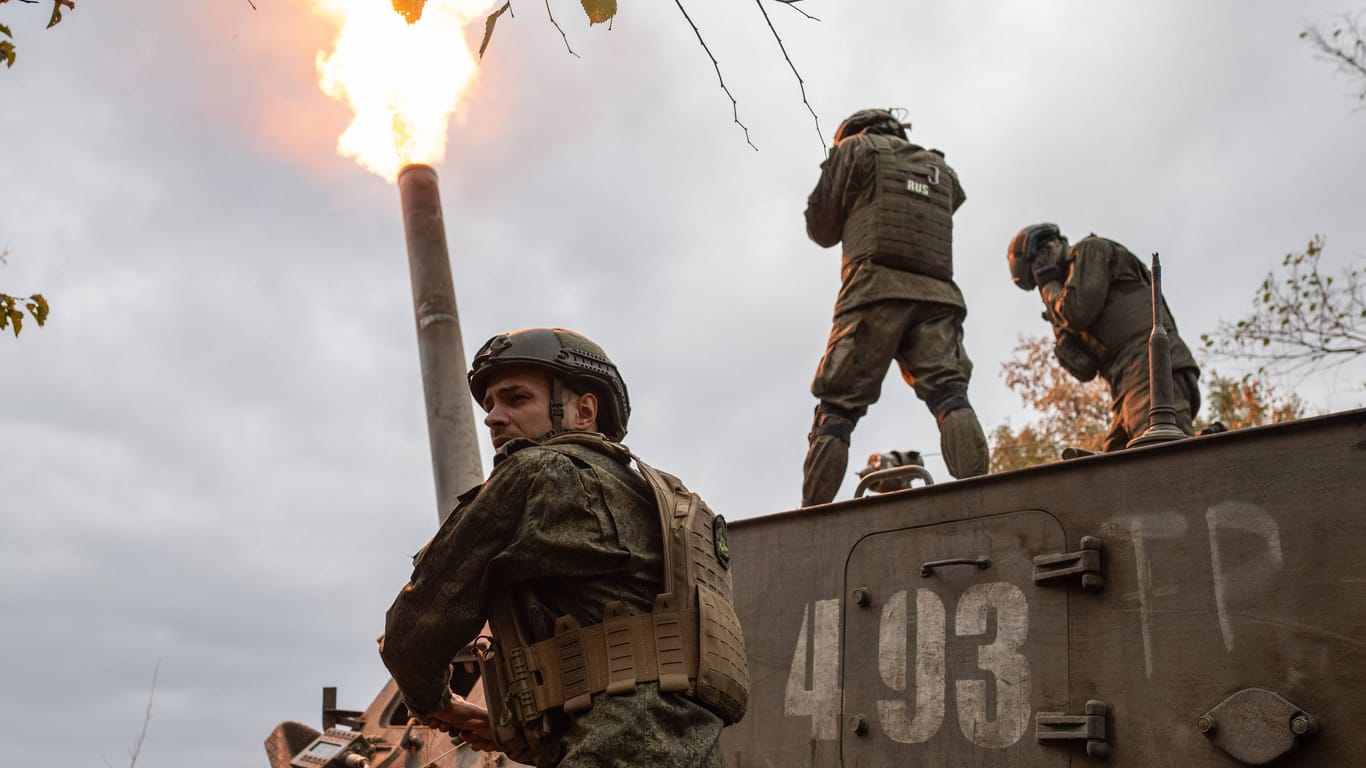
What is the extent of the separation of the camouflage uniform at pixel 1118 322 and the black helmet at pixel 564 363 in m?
4.03

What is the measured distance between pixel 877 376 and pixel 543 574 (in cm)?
405

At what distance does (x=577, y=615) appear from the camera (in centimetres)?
325

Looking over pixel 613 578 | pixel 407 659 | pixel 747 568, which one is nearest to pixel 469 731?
pixel 407 659

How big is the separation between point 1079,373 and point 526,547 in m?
4.99

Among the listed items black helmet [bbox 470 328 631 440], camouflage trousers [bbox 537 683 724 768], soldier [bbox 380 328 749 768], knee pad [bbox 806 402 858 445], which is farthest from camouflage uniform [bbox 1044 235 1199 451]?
camouflage trousers [bbox 537 683 724 768]

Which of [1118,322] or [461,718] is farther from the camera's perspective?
[1118,322]

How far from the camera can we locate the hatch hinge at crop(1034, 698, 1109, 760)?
4.30 m

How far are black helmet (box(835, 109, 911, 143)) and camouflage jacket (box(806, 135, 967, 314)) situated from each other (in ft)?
0.90

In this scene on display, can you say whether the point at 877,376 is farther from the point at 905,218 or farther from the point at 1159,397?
the point at 1159,397

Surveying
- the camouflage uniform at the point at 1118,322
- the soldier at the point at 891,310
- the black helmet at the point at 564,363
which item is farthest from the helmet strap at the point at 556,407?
the camouflage uniform at the point at 1118,322

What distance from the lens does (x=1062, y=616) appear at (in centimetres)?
456

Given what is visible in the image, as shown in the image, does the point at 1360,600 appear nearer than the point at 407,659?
No

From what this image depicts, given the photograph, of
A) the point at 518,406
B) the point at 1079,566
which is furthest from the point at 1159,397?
the point at 518,406

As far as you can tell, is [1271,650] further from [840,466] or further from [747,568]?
[840,466]
